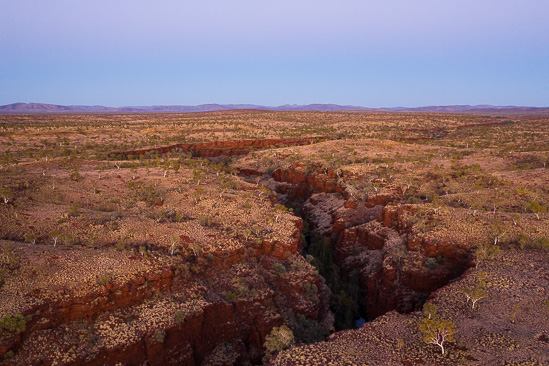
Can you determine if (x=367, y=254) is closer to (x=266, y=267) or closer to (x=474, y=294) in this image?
(x=266, y=267)

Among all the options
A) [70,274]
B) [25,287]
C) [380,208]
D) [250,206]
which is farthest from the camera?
[380,208]

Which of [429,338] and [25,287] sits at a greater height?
[25,287]

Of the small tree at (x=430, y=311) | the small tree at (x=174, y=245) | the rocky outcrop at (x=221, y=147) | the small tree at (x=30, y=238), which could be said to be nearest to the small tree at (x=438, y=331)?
the small tree at (x=430, y=311)

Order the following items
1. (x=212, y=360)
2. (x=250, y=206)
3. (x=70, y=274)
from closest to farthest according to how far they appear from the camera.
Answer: (x=70, y=274) < (x=212, y=360) < (x=250, y=206)

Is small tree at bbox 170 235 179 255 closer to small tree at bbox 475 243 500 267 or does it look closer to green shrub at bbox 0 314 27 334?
green shrub at bbox 0 314 27 334

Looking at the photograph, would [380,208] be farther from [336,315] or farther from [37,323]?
[37,323]

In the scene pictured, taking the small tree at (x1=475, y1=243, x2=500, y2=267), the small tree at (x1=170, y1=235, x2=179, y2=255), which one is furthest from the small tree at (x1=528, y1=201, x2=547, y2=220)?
the small tree at (x1=170, y1=235, x2=179, y2=255)

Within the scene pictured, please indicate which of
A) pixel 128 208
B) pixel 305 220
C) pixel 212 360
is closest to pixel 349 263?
pixel 305 220
